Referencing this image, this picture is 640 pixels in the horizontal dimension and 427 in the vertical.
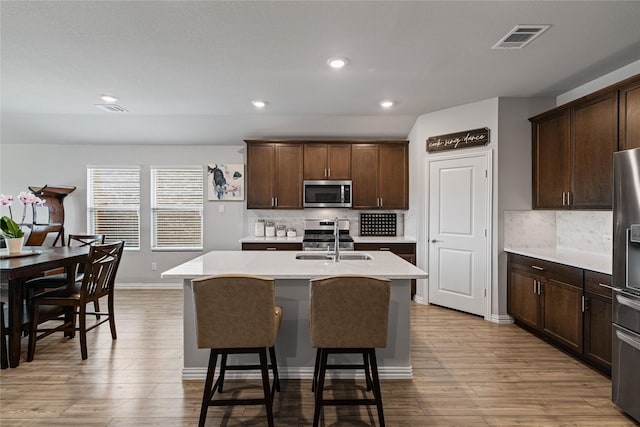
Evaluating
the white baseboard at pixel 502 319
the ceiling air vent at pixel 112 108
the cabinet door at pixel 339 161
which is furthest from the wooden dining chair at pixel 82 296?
the white baseboard at pixel 502 319

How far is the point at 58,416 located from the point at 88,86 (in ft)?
10.4

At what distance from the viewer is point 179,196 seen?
5.73 m

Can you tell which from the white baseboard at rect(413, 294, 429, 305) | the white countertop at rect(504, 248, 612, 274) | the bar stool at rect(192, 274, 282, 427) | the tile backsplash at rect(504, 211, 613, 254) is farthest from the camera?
the white baseboard at rect(413, 294, 429, 305)

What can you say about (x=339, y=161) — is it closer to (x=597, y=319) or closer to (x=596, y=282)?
(x=596, y=282)

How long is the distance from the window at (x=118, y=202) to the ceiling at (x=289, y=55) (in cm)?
106

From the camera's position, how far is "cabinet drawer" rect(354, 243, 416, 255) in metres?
4.98

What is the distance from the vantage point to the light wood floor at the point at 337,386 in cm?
220

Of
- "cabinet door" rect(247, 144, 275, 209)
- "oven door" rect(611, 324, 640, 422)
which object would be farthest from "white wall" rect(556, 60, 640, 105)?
"cabinet door" rect(247, 144, 275, 209)

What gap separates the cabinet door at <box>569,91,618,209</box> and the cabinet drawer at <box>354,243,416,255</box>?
6.84 ft

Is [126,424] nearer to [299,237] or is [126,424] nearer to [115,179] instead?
[299,237]

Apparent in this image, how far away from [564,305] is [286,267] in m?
2.54

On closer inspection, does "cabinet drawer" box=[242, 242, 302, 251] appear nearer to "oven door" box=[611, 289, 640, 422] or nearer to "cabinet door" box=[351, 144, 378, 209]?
"cabinet door" box=[351, 144, 378, 209]

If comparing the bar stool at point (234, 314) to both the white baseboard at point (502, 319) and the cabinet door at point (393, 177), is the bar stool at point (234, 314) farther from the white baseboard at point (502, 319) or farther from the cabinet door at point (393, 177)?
the cabinet door at point (393, 177)

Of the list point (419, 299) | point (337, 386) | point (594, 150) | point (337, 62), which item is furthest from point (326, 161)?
point (337, 386)
